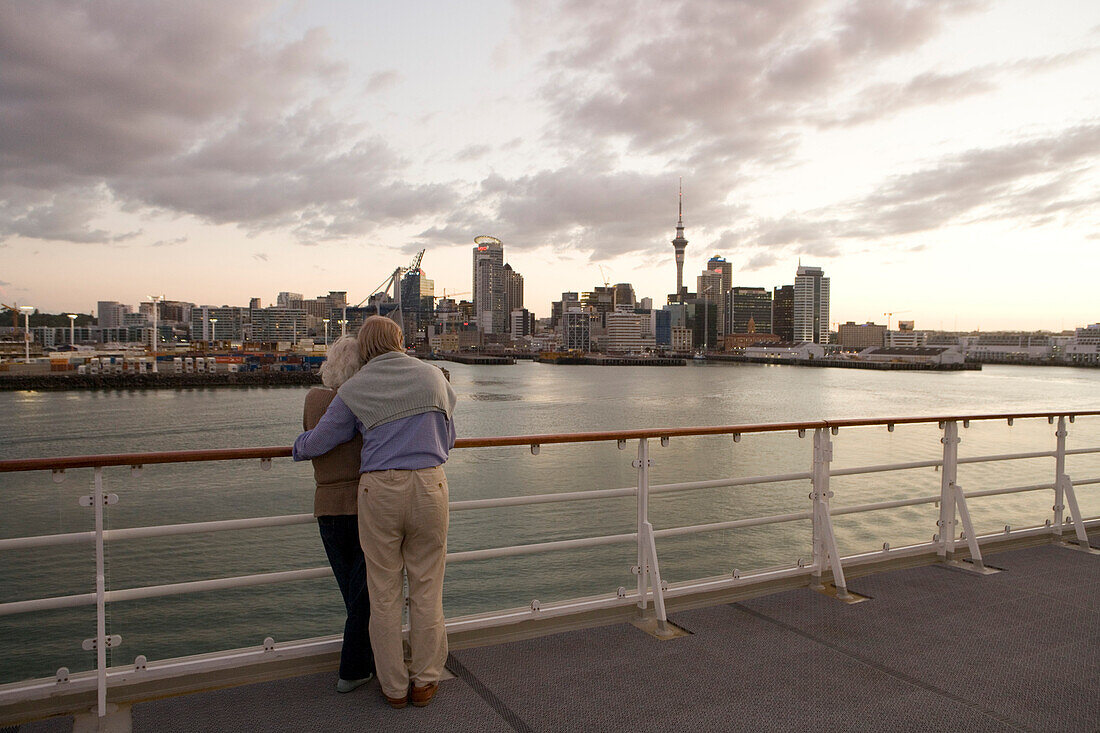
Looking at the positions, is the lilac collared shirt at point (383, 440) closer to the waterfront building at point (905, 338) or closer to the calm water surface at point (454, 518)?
the calm water surface at point (454, 518)

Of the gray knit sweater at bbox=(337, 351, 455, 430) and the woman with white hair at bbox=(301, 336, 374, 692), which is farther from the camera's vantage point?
the woman with white hair at bbox=(301, 336, 374, 692)

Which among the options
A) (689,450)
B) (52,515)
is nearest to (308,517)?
(52,515)

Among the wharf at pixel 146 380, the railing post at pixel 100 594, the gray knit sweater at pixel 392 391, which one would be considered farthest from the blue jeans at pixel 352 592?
the wharf at pixel 146 380

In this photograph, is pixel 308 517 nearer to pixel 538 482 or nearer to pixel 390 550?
Answer: pixel 390 550

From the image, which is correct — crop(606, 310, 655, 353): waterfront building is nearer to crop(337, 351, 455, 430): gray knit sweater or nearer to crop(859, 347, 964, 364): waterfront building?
crop(859, 347, 964, 364): waterfront building

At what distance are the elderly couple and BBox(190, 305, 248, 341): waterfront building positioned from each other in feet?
571

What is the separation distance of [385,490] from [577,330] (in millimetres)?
176245

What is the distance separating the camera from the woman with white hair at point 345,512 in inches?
83.1

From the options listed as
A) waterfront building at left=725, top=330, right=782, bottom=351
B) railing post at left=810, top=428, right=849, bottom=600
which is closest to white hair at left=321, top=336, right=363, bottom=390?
railing post at left=810, top=428, right=849, bottom=600

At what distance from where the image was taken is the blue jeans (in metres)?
2.14

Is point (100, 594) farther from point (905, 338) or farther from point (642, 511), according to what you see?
point (905, 338)

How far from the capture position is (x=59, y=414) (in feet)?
119

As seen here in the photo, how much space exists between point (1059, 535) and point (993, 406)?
44.6 m

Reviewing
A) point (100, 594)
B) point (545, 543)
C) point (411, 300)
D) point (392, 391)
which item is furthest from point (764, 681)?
point (411, 300)
